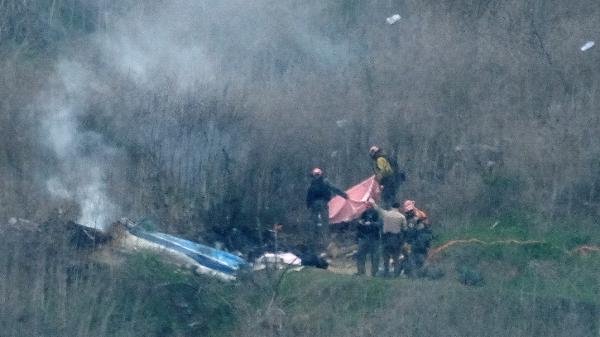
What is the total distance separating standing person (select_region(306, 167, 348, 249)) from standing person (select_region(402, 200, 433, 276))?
5.02 feet

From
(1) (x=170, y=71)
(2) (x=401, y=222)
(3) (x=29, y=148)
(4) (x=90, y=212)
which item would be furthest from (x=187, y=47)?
(2) (x=401, y=222)

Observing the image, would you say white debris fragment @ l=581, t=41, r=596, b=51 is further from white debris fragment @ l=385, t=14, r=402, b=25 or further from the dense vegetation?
white debris fragment @ l=385, t=14, r=402, b=25

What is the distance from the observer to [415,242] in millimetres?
12812

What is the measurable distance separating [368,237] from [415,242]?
624mm

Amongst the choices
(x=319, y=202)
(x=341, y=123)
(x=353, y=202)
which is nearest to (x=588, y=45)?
(x=341, y=123)

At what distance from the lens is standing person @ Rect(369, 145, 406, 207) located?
48.0 feet

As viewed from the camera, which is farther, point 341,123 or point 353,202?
point 341,123

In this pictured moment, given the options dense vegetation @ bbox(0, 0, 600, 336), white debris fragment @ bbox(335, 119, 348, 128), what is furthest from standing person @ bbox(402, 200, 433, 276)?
white debris fragment @ bbox(335, 119, 348, 128)

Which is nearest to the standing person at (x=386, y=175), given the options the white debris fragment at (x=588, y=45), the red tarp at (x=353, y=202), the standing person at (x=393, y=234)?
the red tarp at (x=353, y=202)

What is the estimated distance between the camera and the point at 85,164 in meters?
15.5

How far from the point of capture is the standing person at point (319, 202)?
14148 mm

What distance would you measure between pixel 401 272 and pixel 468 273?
0.92 m

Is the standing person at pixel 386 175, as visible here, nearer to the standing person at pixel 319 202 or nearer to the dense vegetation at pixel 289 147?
the standing person at pixel 319 202

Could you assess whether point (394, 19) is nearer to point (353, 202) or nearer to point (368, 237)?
point (353, 202)
